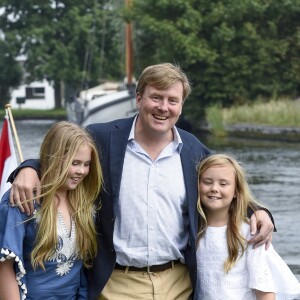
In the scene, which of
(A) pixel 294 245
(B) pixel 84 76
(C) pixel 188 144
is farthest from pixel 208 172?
(B) pixel 84 76

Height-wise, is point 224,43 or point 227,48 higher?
point 224,43

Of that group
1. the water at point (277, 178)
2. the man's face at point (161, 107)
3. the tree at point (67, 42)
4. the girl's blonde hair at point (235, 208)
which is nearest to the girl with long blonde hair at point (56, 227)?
the man's face at point (161, 107)

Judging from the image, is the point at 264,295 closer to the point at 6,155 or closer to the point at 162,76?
the point at 162,76

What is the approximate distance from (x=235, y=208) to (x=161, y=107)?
1.86 feet

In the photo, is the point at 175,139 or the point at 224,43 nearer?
the point at 175,139

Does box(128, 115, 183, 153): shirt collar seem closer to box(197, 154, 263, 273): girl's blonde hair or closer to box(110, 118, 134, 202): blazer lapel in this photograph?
box(110, 118, 134, 202): blazer lapel

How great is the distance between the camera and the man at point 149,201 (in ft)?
13.5

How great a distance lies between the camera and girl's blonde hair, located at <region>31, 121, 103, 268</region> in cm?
394

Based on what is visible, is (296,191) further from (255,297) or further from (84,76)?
(84,76)

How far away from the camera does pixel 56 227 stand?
3.98 metres

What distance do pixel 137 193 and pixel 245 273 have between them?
0.57 meters

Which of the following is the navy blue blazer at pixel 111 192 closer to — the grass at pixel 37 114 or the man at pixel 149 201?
the man at pixel 149 201

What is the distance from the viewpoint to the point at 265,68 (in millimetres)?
37469

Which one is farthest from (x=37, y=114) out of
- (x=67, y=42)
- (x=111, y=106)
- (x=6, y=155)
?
(x=6, y=155)
